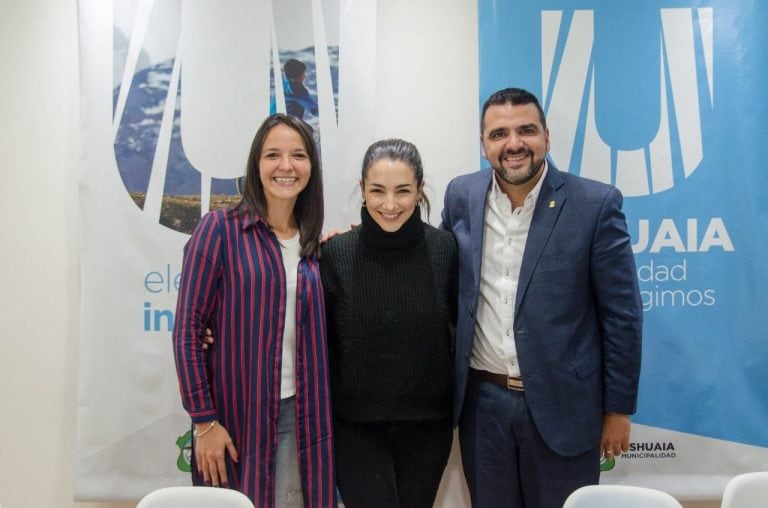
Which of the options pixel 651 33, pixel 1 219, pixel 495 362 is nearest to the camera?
pixel 495 362

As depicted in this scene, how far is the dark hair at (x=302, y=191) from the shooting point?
1883 mm

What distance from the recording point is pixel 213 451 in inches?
69.2

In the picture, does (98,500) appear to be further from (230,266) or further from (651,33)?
(651,33)

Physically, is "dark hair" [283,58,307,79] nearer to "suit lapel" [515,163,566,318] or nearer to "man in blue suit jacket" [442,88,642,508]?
"man in blue suit jacket" [442,88,642,508]

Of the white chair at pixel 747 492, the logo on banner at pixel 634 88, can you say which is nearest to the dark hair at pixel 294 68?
the logo on banner at pixel 634 88

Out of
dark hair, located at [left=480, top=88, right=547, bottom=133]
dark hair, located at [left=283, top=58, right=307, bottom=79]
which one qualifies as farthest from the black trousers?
dark hair, located at [left=283, top=58, right=307, bottom=79]

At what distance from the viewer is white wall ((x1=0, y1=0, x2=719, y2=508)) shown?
8.52 feet

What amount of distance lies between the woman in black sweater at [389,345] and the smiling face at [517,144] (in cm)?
27

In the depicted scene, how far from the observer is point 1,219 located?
8.75 ft

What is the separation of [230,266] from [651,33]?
190 cm

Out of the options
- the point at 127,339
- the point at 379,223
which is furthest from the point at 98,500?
the point at 379,223

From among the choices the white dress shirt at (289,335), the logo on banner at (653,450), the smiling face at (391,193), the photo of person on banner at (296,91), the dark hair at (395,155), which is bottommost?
the logo on banner at (653,450)

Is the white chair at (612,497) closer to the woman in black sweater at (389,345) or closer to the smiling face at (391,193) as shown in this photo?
the woman in black sweater at (389,345)

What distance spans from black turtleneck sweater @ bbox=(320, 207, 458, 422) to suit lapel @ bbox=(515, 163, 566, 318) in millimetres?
243
